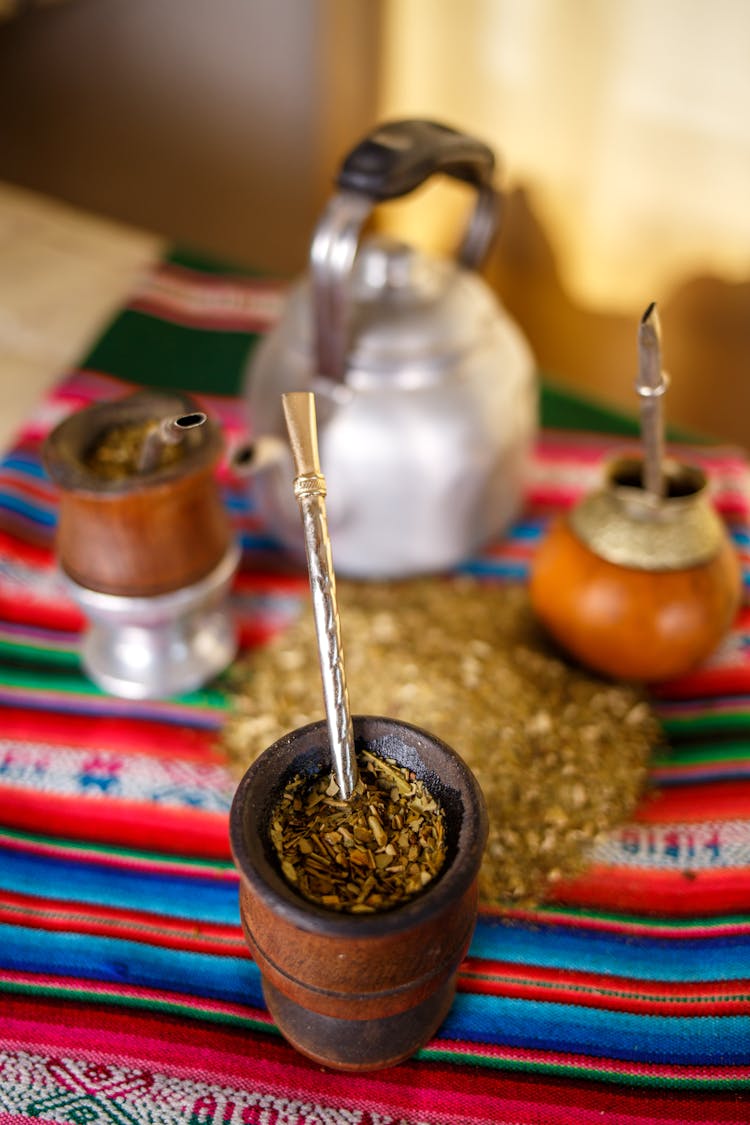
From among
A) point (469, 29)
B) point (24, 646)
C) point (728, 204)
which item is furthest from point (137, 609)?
point (469, 29)

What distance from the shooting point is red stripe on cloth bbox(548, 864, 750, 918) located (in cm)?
67

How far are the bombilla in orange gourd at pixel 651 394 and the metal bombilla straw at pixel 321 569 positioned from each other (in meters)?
0.24

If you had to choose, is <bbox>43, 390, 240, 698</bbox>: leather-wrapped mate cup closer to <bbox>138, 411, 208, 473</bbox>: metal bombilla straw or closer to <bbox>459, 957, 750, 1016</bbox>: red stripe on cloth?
<bbox>138, 411, 208, 473</bbox>: metal bombilla straw

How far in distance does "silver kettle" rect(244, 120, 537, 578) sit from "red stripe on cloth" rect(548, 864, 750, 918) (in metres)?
0.33

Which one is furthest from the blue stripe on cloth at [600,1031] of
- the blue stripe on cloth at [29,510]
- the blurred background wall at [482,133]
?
the blurred background wall at [482,133]

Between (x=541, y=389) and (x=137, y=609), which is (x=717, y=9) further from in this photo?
(x=137, y=609)

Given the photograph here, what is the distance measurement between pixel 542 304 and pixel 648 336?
4.02 ft

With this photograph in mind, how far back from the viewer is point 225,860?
695 millimetres

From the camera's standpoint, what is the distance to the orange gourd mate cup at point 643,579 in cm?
76

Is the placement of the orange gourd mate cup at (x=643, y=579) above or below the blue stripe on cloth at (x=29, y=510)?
above

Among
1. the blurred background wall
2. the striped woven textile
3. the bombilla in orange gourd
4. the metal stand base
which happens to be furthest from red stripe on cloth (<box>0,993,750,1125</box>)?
the blurred background wall

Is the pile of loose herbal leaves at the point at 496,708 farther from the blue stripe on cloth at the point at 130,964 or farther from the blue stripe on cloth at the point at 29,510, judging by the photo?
the blue stripe on cloth at the point at 29,510

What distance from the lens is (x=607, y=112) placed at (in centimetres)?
157

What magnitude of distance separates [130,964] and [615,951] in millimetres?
306
